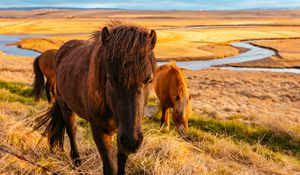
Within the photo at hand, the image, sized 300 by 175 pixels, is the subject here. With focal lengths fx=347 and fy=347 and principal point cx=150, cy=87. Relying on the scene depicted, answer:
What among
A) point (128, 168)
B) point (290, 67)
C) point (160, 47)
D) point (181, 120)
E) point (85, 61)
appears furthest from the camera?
point (160, 47)

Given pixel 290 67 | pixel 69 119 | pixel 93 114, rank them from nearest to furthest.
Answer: pixel 93 114, pixel 69 119, pixel 290 67

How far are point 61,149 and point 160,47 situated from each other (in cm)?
3880

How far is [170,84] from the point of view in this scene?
851 centimetres

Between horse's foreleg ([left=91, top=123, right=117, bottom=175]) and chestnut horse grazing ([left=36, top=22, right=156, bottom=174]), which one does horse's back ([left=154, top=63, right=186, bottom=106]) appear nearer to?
chestnut horse grazing ([left=36, top=22, right=156, bottom=174])

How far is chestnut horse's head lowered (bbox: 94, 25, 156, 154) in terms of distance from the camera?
2.73 meters

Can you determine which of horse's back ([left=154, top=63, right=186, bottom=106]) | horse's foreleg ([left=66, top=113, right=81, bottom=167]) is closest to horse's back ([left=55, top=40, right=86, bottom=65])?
horse's foreleg ([left=66, top=113, right=81, bottom=167])

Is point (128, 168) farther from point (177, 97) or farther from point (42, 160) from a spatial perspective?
point (177, 97)

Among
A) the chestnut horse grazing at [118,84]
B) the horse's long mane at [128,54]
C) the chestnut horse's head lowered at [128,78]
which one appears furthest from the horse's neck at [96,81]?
the chestnut horse's head lowered at [128,78]

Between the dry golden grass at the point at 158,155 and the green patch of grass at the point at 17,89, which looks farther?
the green patch of grass at the point at 17,89

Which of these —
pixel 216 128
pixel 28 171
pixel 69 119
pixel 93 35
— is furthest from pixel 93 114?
pixel 216 128

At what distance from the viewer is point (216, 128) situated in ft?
28.9

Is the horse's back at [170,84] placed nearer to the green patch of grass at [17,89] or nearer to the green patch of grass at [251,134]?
the green patch of grass at [251,134]

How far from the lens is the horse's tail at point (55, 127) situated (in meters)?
5.18

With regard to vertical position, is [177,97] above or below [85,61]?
below
